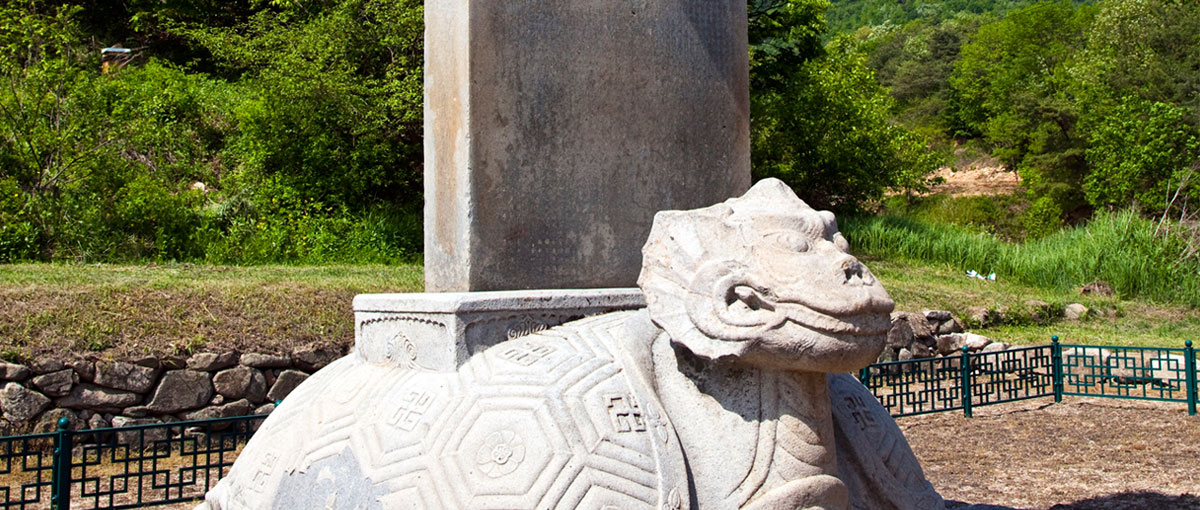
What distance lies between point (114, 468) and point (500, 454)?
5859 mm

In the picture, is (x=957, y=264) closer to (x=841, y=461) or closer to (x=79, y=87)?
(x=79, y=87)

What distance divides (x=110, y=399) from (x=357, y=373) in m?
5.47

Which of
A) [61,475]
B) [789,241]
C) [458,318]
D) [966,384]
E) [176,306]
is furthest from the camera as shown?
[966,384]

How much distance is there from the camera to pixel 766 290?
2.38 meters

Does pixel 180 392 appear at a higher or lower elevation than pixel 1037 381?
higher

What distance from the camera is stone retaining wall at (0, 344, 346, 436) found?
7.23 meters

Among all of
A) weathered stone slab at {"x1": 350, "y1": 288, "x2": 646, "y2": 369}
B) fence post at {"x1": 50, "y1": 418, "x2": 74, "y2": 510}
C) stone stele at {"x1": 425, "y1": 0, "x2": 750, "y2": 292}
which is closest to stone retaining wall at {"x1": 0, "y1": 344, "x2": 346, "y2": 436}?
fence post at {"x1": 50, "y1": 418, "x2": 74, "y2": 510}

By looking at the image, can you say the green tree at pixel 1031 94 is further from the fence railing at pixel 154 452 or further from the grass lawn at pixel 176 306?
the grass lawn at pixel 176 306

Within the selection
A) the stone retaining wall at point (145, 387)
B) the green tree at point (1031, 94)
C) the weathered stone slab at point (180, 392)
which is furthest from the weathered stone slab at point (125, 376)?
the green tree at point (1031, 94)

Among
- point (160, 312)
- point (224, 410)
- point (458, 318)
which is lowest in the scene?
point (224, 410)

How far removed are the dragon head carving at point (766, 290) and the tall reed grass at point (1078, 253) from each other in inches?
635

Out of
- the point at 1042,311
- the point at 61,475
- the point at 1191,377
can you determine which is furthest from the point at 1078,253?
the point at 61,475

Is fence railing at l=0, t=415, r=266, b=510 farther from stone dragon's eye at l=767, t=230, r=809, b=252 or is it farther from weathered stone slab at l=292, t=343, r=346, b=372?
stone dragon's eye at l=767, t=230, r=809, b=252

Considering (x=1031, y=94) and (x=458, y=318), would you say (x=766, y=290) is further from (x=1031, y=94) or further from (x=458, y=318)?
(x=1031, y=94)
